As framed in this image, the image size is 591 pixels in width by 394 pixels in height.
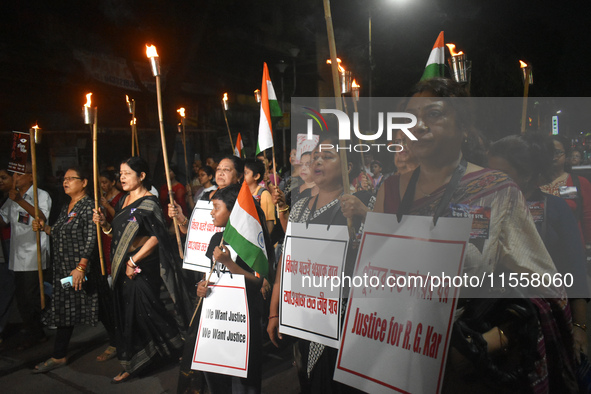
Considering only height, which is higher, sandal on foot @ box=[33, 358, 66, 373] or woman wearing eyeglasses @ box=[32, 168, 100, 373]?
woman wearing eyeglasses @ box=[32, 168, 100, 373]

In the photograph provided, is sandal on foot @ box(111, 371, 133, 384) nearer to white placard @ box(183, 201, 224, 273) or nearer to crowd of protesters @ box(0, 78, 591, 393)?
crowd of protesters @ box(0, 78, 591, 393)

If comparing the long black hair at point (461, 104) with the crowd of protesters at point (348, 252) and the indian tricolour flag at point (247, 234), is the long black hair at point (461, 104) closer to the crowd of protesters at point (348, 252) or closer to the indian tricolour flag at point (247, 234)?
the crowd of protesters at point (348, 252)

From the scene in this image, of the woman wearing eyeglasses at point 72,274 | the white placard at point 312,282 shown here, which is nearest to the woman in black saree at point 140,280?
the woman wearing eyeglasses at point 72,274

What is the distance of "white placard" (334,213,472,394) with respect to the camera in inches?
66.1

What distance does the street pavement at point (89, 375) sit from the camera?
384 cm

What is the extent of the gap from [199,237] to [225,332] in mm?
1244

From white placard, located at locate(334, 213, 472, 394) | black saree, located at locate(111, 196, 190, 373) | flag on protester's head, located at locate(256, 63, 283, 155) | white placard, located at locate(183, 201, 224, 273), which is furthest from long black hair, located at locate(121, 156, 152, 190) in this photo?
white placard, located at locate(334, 213, 472, 394)

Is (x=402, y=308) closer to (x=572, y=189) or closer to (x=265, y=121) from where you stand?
(x=265, y=121)

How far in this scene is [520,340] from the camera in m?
1.68

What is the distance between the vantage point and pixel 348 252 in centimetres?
231

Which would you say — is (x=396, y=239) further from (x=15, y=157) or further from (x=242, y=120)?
(x=242, y=120)

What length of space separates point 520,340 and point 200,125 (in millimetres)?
12259

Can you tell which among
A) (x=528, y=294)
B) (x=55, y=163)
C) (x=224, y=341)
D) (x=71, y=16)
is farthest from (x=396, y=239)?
(x=71, y=16)

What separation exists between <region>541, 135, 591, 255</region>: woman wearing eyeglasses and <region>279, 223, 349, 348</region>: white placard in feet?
8.25
